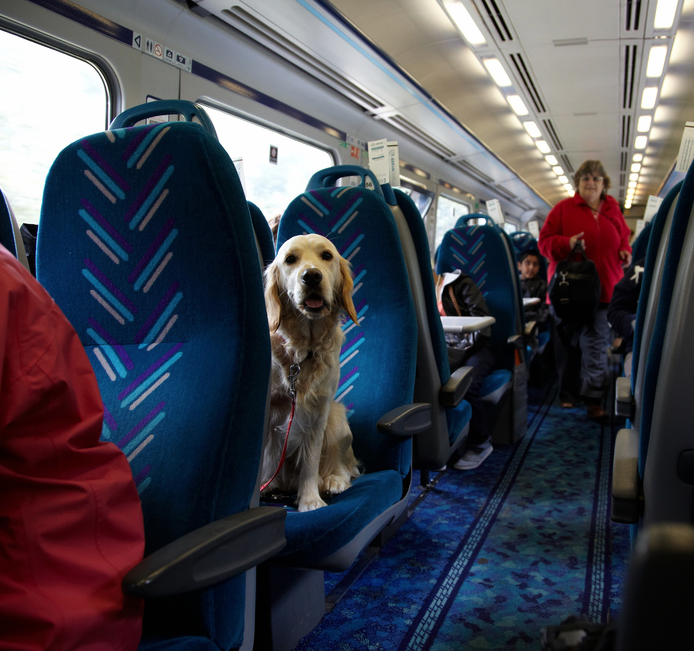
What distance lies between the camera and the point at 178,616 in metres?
0.99

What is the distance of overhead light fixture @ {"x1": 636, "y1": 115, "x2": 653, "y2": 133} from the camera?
8.83 metres

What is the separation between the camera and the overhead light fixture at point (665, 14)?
4.82 metres

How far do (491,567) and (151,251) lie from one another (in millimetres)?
1951

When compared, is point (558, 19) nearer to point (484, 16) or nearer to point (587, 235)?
point (484, 16)

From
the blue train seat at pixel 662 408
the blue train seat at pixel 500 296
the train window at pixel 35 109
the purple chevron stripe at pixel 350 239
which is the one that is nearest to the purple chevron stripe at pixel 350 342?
the purple chevron stripe at pixel 350 239

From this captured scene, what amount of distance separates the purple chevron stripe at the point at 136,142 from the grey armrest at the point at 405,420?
1.00m

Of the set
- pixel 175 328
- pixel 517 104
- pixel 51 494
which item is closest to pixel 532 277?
pixel 517 104

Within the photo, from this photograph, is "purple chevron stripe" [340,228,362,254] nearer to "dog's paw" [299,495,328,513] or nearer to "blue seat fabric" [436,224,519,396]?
"dog's paw" [299,495,328,513]

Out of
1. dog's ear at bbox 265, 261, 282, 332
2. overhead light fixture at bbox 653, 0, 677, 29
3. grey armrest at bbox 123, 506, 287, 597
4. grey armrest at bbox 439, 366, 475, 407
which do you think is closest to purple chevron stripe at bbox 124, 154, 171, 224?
grey armrest at bbox 123, 506, 287, 597

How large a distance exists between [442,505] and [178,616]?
2197 millimetres

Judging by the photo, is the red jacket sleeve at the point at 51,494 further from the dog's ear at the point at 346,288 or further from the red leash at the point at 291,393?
the dog's ear at the point at 346,288

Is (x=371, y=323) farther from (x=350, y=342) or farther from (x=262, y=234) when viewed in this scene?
(x=262, y=234)

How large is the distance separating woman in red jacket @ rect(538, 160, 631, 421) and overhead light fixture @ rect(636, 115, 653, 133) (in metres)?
5.08

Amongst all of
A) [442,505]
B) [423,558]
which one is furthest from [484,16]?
[423,558]
